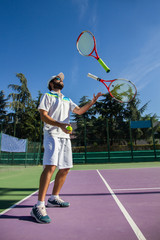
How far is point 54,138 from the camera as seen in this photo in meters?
2.53

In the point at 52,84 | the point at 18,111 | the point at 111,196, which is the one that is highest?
the point at 18,111

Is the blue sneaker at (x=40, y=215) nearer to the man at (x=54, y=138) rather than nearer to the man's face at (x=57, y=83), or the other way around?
the man at (x=54, y=138)

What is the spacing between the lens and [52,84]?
281 cm

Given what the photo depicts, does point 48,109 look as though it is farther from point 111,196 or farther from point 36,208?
point 111,196

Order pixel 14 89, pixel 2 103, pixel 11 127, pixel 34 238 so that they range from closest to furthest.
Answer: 1. pixel 34 238
2. pixel 11 127
3. pixel 14 89
4. pixel 2 103

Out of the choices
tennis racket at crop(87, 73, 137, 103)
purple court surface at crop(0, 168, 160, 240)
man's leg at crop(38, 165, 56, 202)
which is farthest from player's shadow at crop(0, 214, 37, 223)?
tennis racket at crop(87, 73, 137, 103)

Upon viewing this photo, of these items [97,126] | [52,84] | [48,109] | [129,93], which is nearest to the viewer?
[48,109]

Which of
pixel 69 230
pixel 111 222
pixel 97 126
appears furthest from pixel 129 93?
pixel 97 126

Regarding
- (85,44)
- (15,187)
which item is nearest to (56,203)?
(15,187)

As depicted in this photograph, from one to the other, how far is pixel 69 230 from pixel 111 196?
1680 millimetres

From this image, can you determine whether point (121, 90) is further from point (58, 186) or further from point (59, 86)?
point (58, 186)

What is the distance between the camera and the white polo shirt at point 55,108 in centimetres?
255

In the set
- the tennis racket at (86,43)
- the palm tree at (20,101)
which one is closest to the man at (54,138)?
the tennis racket at (86,43)

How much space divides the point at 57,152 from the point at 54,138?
7.6 inches
